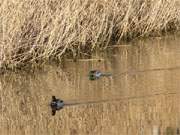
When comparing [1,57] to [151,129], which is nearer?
[151,129]

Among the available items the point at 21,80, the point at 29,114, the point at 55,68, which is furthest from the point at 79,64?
the point at 29,114

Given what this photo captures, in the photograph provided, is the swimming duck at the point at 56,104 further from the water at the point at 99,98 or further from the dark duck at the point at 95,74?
the dark duck at the point at 95,74

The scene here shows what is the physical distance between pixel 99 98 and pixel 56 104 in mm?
551

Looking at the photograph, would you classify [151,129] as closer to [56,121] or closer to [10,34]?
[56,121]

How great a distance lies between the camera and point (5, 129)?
23.0 feet

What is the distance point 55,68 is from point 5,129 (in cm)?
211

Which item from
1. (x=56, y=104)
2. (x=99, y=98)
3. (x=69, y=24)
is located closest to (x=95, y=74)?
(x=69, y=24)

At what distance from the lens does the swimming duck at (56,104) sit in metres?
7.33

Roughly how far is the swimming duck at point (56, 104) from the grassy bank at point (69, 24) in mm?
1178

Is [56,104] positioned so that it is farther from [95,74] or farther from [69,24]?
[69,24]

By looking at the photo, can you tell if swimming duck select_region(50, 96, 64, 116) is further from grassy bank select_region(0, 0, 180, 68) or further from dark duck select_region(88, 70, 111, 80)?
grassy bank select_region(0, 0, 180, 68)

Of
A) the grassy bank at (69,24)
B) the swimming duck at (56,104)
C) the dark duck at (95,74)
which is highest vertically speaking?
the grassy bank at (69,24)

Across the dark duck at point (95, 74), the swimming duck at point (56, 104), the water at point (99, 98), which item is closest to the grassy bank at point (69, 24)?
the water at point (99, 98)

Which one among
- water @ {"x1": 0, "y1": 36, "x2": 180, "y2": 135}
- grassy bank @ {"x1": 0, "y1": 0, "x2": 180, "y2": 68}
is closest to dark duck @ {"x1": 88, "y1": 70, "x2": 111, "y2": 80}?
water @ {"x1": 0, "y1": 36, "x2": 180, "y2": 135}
